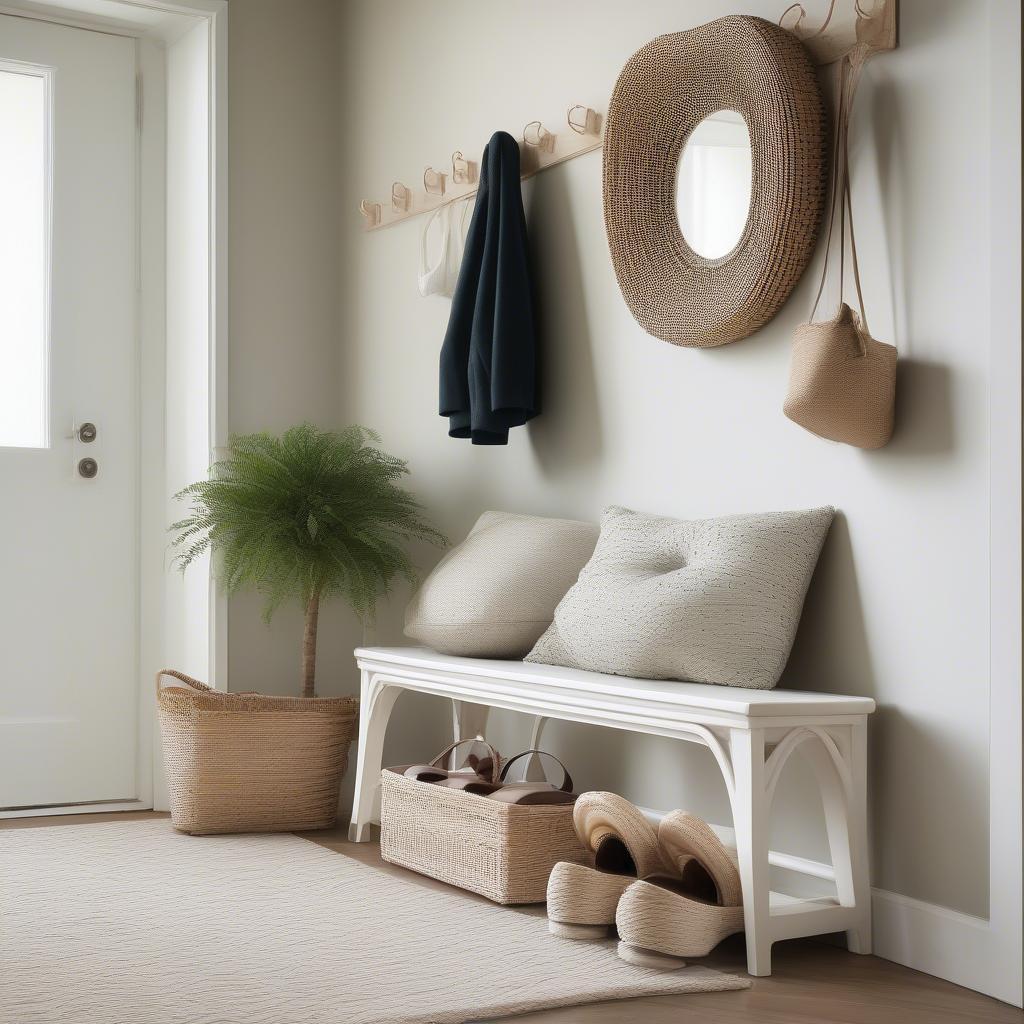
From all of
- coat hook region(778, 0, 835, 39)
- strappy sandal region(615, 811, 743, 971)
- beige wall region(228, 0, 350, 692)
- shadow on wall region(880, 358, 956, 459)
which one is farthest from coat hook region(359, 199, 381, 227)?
strappy sandal region(615, 811, 743, 971)

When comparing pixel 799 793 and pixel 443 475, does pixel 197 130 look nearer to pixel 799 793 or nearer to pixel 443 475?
pixel 443 475

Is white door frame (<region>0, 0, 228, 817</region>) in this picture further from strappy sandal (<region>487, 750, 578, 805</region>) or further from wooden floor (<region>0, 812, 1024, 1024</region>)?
wooden floor (<region>0, 812, 1024, 1024</region>)

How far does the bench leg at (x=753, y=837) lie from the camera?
6.18 ft

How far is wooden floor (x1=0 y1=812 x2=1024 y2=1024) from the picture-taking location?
1727 millimetres

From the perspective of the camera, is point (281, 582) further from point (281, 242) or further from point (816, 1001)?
point (816, 1001)

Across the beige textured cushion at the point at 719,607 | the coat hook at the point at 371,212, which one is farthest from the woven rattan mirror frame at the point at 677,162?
the coat hook at the point at 371,212

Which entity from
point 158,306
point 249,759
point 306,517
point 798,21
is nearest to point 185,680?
point 249,759

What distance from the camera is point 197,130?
3.55 metres

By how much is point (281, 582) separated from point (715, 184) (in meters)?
1.39

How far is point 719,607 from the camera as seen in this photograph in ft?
6.91

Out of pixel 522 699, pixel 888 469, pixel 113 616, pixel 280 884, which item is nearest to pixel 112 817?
pixel 113 616

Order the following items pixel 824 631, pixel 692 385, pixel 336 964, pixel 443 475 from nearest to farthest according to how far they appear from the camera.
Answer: pixel 336 964 → pixel 824 631 → pixel 692 385 → pixel 443 475

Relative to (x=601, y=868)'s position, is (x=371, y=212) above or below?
above

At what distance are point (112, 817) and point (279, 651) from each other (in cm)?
60
